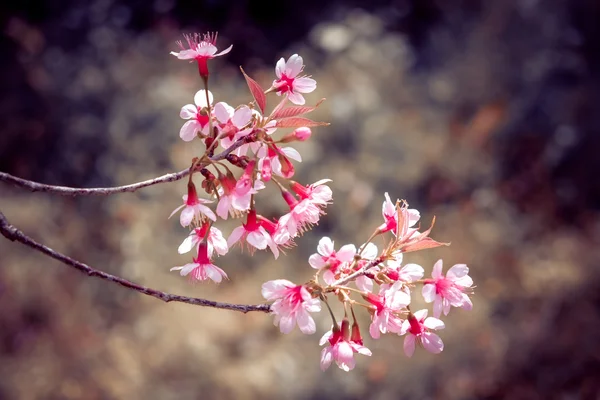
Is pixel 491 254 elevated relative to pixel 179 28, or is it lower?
lower

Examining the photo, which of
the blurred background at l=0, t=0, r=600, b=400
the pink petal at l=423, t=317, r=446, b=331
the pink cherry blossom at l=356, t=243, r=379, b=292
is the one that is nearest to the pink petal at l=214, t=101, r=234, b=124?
the pink cherry blossom at l=356, t=243, r=379, b=292

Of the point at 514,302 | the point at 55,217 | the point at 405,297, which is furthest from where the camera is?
the point at 55,217

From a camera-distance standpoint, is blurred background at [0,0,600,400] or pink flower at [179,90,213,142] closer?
pink flower at [179,90,213,142]

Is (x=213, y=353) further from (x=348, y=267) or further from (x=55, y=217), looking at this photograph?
(x=348, y=267)

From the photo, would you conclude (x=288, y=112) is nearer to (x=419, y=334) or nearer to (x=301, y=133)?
(x=301, y=133)

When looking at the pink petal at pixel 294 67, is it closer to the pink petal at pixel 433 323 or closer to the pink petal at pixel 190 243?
the pink petal at pixel 190 243

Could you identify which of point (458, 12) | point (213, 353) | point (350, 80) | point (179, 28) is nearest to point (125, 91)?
point (179, 28)

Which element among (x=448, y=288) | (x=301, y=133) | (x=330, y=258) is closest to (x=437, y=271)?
(x=448, y=288)

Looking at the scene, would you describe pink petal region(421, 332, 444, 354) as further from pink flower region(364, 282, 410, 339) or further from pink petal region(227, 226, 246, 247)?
pink petal region(227, 226, 246, 247)
